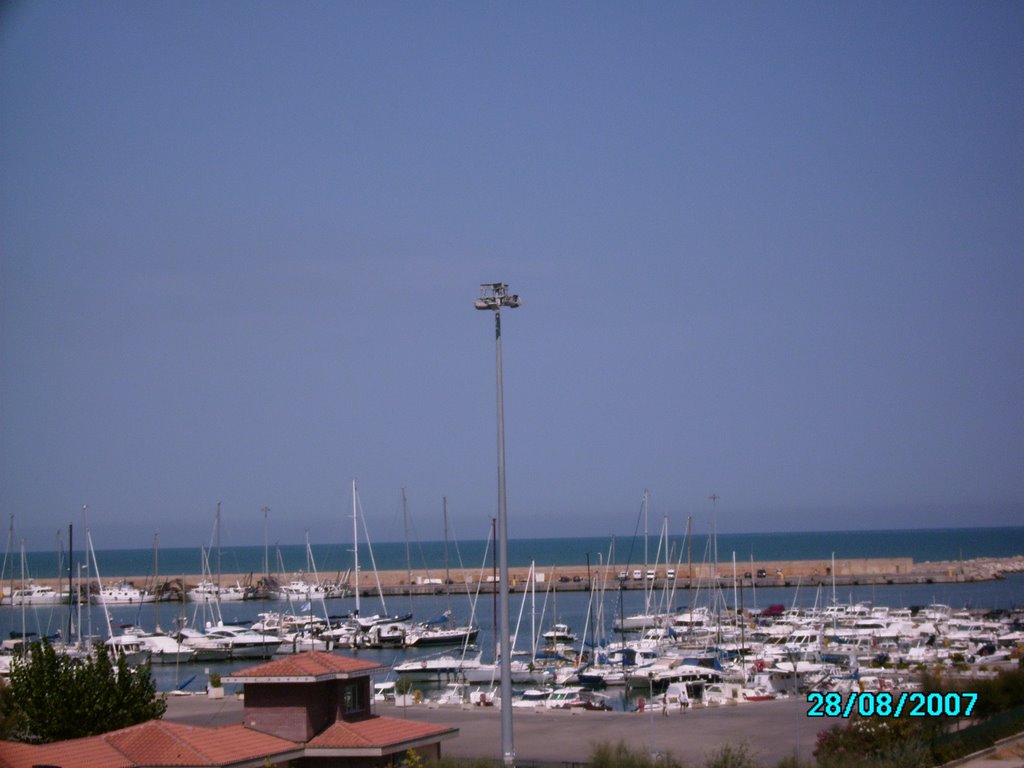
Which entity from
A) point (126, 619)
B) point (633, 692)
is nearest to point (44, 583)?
point (126, 619)

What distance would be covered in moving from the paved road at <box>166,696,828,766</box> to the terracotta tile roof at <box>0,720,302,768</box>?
7.32 metres

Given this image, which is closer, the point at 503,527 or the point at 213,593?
the point at 503,527

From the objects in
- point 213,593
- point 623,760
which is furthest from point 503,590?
point 213,593

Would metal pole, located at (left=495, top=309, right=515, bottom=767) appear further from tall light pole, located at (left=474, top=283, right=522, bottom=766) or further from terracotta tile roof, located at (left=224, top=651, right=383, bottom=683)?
terracotta tile roof, located at (left=224, top=651, right=383, bottom=683)

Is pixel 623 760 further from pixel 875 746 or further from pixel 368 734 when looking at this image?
pixel 368 734

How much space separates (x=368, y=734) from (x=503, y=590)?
488 cm

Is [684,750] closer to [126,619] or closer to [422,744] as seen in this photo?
[422,744]

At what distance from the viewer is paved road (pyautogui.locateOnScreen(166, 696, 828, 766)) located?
3109 cm

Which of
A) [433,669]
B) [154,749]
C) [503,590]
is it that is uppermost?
[503,590]

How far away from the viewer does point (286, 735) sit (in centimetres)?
2297

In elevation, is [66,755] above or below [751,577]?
above

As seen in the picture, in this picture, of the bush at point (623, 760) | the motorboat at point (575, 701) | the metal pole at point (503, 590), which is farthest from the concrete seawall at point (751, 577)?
the metal pole at point (503, 590)
